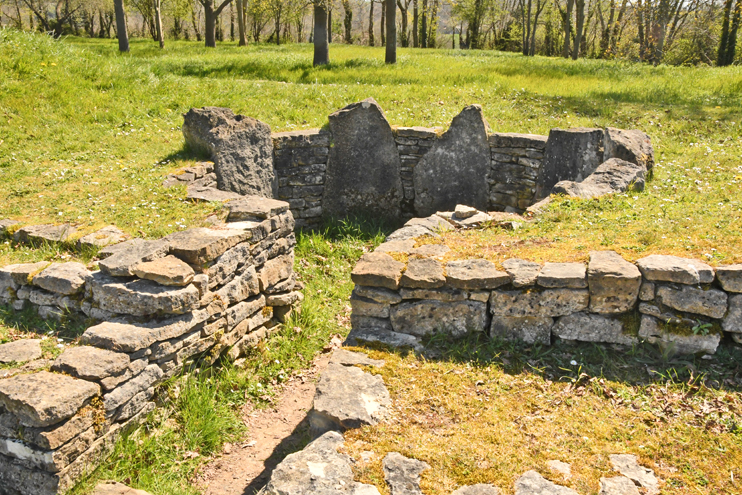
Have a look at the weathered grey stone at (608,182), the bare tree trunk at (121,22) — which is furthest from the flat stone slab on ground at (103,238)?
the bare tree trunk at (121,22)

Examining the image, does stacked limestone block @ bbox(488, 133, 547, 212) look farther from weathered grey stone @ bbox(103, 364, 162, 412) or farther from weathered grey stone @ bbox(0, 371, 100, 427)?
weathered grey stone @ bbox(0, 371, 100, 427)

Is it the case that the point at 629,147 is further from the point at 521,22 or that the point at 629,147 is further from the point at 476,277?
the point at 521,22

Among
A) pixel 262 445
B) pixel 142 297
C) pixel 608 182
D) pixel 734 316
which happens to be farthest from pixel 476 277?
pixel 608 182

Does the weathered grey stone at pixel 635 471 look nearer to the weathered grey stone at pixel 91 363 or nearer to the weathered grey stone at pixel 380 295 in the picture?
the weathered grey stone at pixel 380 295

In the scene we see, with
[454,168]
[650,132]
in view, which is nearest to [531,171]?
[454,168]

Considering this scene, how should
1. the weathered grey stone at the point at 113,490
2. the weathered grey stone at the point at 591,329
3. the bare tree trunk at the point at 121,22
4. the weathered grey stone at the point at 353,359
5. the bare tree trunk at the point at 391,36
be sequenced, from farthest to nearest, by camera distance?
1. the bare tree trunk at the point at 121,22
2. the bare tree trunk at the point at 391,36
3. the weathered grey stone at the point at 591,329
4. the weathered grey stone at the point at 353,359
5. the weathered grey stone at the point at 113,490

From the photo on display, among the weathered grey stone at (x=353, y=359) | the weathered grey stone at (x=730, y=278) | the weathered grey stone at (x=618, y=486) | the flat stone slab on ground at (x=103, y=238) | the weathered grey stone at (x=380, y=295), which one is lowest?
the weathered grey stone at (x=618, y=486)

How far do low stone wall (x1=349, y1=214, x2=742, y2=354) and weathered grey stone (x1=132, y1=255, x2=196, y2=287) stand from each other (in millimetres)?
1466

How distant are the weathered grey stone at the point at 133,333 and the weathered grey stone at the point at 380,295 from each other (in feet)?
5.13

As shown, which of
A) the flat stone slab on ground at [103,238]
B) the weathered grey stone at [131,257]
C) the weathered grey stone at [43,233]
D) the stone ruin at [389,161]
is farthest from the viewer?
the stone ruin at [389,161]

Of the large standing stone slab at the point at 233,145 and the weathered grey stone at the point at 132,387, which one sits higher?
the large standing stone slab at the point at 233,145

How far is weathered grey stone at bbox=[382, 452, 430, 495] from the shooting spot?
2.97 m

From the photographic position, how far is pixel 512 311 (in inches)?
169

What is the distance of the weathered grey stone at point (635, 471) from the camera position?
2969 mm
